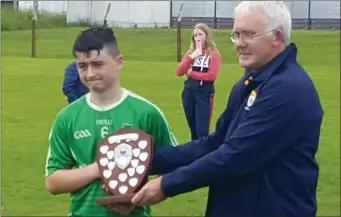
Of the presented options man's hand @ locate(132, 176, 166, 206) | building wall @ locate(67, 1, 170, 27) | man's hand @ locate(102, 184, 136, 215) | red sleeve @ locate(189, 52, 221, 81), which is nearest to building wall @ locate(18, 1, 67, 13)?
building wall @ locate(67, 1, 170, 27)

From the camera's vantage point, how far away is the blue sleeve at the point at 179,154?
4.42m

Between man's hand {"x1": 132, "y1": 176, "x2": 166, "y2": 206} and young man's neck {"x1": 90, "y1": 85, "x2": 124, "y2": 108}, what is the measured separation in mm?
590

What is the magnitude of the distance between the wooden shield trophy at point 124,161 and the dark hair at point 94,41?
1.48ft

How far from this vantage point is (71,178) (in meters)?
4.35

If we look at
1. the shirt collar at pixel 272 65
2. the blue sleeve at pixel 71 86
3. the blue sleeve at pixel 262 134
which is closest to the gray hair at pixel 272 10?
the shirt collar at pixel 272 65

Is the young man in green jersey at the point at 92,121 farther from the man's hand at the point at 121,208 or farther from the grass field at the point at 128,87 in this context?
the grass field at the point at 128,87

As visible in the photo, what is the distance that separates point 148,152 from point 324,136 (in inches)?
407

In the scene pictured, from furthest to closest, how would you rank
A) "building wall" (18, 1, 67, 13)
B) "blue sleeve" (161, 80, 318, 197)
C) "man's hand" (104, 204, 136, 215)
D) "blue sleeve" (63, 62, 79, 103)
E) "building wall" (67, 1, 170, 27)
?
"building wall" (18, 1, 67, 13), "building wall" (67, 1, 170, 27), "blue sleeve" (63, 62, 79, 103), "man's hand" (104, 204, 136, 215), "blue sleeve" (161, 80, 318, 197)

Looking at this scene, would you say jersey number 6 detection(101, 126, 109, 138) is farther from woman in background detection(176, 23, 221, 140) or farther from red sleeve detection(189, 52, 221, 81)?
red sleeve detection(189, 52, 221, 81)

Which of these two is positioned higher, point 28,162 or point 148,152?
point 148,152

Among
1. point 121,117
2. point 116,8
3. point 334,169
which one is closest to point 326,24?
point 116,8

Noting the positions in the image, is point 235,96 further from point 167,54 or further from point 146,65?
point 167,54

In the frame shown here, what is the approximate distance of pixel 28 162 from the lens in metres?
11.6

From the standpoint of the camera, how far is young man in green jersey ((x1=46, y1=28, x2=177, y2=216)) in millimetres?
4410
